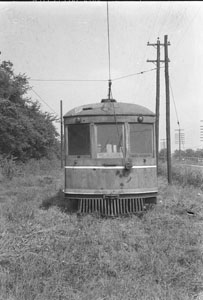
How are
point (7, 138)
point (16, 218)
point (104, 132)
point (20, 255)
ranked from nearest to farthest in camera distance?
point (20, 255)
point (16, 218)
point (104, 132)
point (7, 138)

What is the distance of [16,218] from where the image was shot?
784 cm

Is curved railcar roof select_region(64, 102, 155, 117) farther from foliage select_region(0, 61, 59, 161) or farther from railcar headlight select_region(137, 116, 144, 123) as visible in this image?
foliage select_region(0, 61, 59, 161)

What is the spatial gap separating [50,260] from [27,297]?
104 centimetres

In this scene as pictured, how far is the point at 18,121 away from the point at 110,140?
16349mm

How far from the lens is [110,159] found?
8.74 m

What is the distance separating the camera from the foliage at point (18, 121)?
920 inches

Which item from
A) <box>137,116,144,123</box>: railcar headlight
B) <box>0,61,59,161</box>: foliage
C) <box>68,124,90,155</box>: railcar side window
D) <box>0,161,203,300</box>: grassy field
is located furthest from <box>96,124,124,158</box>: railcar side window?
<box>0,61,59,161</box>: foliage

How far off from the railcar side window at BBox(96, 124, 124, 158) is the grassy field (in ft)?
4.97

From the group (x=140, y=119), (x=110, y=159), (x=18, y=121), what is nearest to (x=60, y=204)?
(x=110, y=159)

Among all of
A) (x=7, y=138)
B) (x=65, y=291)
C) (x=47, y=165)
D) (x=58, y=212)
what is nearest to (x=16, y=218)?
(x=58, y=212)

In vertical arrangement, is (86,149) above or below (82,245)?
above

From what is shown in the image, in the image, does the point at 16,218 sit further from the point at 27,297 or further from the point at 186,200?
the point at 186,200

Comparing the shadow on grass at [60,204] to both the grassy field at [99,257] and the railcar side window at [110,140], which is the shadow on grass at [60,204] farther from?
the railcar side window at [110,140]

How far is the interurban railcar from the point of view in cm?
868
